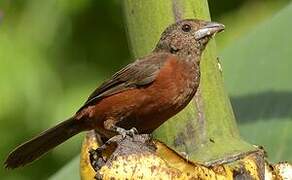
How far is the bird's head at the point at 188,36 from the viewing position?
2.23 metres

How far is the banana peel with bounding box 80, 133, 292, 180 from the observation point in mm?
1733

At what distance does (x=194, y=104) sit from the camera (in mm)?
2064

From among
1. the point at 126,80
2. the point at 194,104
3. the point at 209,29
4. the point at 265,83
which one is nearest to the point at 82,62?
the point at 265,83

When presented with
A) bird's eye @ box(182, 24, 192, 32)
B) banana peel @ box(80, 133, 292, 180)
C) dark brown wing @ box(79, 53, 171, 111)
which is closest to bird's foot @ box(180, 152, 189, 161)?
banana peel @ box(80, 133, 292, 180)

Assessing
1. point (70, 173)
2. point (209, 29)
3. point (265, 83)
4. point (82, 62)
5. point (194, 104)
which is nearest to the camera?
point (194, 104)

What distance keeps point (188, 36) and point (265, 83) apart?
0.48 metres

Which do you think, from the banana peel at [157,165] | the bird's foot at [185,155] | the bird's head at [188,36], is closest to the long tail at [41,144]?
the bird's head at [188,36]

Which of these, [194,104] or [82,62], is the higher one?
[194,104]

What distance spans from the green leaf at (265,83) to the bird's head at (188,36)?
0.25m

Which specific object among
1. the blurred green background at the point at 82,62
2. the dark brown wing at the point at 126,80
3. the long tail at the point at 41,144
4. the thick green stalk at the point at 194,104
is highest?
the thick green stalk at the point at 194,104

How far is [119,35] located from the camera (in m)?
4.81

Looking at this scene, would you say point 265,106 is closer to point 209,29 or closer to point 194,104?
point 209,29

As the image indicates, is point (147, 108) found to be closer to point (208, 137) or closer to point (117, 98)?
point (117, 98)

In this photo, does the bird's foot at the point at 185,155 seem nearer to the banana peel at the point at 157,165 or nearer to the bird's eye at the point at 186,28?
the banana peel at the point at 157,165
